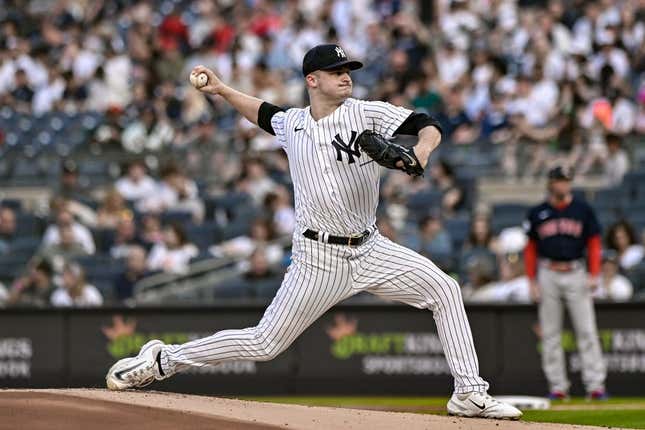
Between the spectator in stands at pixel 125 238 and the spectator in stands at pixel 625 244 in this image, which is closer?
the spectator in stands at pixel 625 244

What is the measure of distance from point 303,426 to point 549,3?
44.1ft

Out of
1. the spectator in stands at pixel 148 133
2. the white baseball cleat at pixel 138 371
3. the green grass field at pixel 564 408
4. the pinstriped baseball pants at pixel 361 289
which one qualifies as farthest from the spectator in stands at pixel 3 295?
the pinstriped baseball pants at pixel 361 289

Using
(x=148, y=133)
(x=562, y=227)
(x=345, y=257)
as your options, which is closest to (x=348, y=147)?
(x=345, y=257)

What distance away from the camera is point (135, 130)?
19.2 metres

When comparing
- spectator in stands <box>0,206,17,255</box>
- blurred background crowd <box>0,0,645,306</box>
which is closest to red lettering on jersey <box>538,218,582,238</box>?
blurred background crowd <box>0,0,645,306</box>

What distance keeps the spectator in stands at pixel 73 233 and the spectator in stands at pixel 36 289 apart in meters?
0.87

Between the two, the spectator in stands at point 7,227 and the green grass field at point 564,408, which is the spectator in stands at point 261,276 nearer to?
the green grass field at point 564,408

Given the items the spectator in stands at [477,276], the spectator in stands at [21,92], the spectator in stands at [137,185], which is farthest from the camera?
the spectator in stands at [21,92]

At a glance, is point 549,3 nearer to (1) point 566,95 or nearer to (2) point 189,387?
(1) point 566,95

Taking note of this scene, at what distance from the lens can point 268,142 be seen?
716 inches

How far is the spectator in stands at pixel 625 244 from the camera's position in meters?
14.5

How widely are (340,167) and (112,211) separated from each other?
970cm

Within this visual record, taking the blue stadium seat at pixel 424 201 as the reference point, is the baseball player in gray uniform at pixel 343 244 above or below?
below

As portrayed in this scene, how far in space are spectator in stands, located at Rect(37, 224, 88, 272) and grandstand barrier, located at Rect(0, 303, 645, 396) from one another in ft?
5.27
